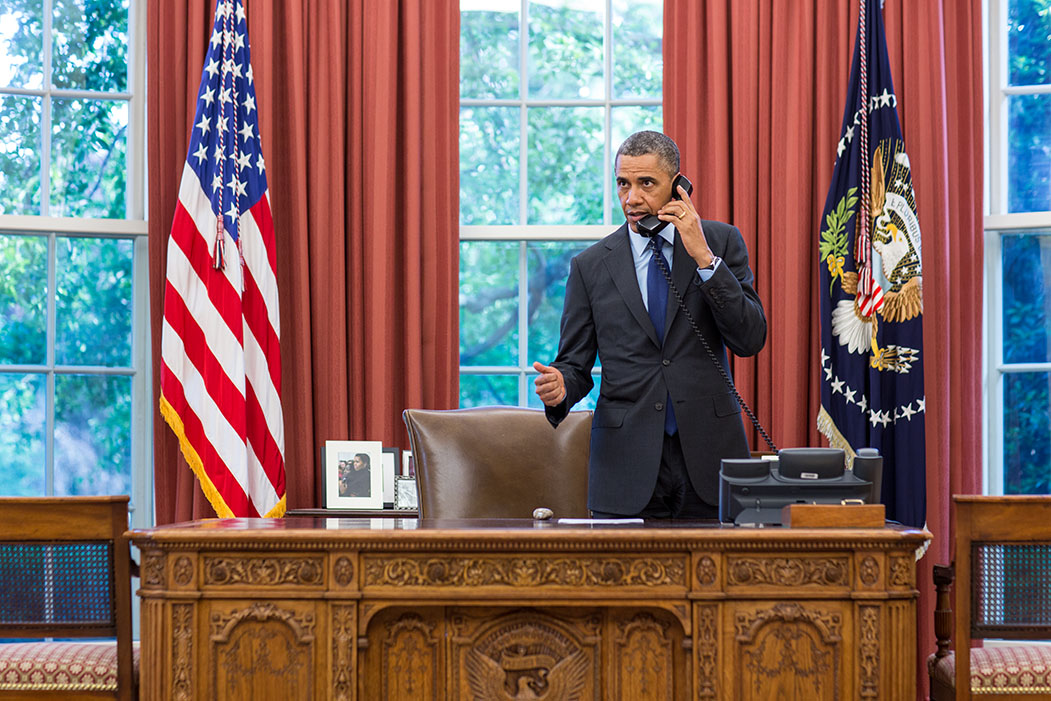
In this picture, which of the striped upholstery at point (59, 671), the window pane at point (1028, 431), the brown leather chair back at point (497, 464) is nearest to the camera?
the striped upholstery at point (59, 671)

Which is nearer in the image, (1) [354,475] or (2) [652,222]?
(2) [652,222]

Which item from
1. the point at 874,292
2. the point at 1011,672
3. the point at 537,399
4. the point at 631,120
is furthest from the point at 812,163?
the point at 1011,672

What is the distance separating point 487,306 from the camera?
169 inches

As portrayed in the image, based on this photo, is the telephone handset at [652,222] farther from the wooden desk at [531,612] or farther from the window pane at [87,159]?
the window pane at [87,159]

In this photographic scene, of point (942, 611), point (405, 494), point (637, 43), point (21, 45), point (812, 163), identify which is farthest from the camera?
point (637, 43)

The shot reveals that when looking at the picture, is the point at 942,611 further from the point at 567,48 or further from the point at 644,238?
the point at 567,48

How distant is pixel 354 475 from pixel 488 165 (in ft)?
4.40

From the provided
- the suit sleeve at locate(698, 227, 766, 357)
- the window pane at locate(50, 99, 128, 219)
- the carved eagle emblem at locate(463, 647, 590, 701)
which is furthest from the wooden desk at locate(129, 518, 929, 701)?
the window pane at locate(50, 99, 128, 219)

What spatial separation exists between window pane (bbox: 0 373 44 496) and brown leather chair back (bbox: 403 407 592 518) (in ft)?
6.15

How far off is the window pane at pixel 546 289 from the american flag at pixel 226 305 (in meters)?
1.01

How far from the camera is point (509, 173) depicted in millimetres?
4344

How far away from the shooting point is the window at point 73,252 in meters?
4.16

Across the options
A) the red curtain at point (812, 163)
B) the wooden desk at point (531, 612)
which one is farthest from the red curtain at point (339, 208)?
the wooden desk at point (531, 612)

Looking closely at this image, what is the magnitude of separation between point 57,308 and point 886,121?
3.10 metres
